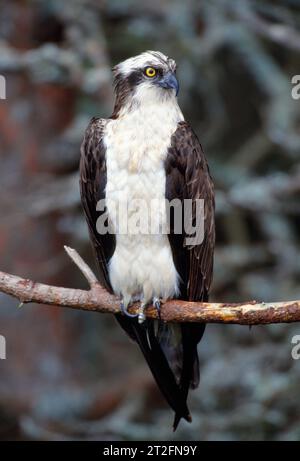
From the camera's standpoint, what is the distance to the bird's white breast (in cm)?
557

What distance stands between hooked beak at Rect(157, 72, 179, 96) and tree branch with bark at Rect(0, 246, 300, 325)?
1182mm

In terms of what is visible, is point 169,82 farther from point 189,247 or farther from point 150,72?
point 189,247

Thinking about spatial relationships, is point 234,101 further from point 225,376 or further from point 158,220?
point 158,220

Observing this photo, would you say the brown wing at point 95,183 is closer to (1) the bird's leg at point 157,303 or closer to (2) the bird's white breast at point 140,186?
(2) the bird's white breast at point 140,186

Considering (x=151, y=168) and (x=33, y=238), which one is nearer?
(x=151, y=168)

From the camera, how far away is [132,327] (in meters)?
6.02

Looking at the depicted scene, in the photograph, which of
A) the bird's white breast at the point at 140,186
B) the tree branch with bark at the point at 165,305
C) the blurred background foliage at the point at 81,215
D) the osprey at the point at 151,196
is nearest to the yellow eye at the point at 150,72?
the osprey at the point at 151,196

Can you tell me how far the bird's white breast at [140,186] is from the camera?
5574mm

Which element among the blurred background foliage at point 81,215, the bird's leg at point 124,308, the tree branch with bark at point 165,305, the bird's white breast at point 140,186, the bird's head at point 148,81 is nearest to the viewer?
the tree branch with bark at point 165,305

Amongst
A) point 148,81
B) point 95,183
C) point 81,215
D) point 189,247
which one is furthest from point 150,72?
point 81,215

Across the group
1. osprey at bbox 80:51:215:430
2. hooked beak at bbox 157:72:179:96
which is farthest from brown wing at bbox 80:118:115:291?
hooked beak at bbox 157:72:179:96
